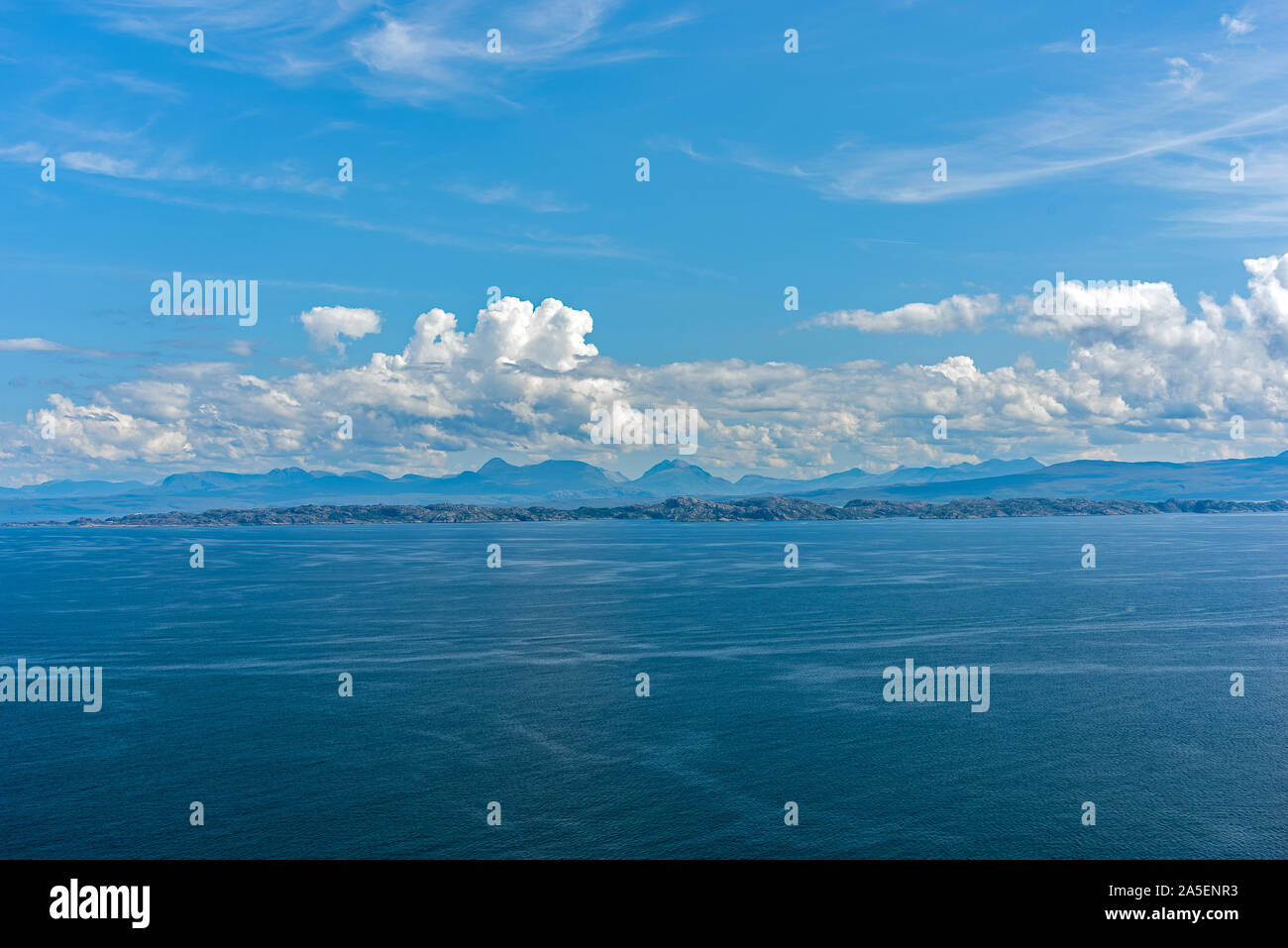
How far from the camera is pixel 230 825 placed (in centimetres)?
5162

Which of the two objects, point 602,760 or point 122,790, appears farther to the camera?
point 602,760

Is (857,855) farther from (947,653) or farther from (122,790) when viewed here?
(947,653)

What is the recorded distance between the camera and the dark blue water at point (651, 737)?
5072 cm

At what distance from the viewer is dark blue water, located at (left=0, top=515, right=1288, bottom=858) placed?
50719 mm

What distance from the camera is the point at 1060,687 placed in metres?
84.3

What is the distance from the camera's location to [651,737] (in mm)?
68312

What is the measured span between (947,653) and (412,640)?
6656 centimetres

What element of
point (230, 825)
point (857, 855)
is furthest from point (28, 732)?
point (857, 855)

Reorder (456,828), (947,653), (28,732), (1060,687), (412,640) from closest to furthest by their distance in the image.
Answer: (456,828) < (28,732) < (1060,687) < (947,653) < (412,640)
